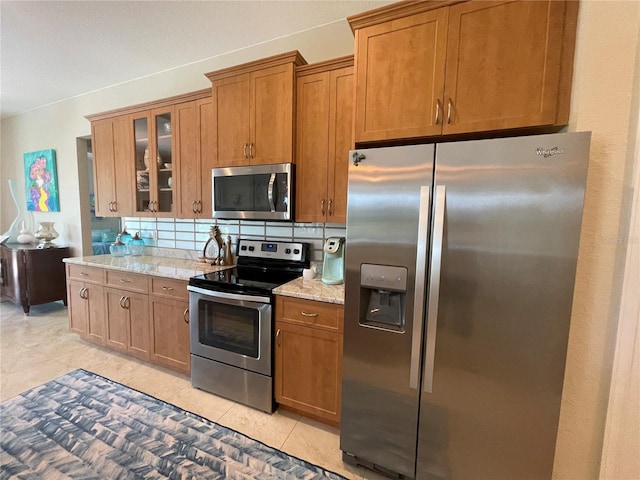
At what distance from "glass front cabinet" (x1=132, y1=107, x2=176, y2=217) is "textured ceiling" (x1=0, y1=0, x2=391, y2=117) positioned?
57 centimetres

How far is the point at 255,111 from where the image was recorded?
2.02 m

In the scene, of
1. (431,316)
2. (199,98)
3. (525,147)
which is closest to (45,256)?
(199,98)

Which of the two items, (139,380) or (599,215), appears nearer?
(599,215)

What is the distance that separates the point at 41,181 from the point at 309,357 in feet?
16.1

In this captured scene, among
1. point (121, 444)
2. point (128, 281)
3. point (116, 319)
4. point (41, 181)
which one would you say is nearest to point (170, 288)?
point (128, 281)

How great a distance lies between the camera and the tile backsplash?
2256 mm

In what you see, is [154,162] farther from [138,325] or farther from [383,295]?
[383,295]

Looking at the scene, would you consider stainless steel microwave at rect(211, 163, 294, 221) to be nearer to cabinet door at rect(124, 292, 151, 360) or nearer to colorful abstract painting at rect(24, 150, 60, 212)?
cabinet door at rect(124, 292, 151, 360)

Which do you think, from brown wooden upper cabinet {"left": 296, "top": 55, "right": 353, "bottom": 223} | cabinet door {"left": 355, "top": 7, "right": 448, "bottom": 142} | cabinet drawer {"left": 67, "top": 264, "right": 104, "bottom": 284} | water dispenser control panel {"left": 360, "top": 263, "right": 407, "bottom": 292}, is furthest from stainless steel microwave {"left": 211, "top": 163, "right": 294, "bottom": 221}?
cabinet drawer {"left": 67, "top": 264, "right": 104, "bottom": 284}

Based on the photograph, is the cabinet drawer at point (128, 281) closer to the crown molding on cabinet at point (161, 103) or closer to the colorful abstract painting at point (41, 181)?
the crown molding on cabinet at point (161, 103)

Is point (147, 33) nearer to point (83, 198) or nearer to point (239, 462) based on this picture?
point (83, 198)

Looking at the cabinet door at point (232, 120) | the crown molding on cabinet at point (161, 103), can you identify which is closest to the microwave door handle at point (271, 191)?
the cabinet door at point (232, 120)

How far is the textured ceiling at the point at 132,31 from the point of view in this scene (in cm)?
193

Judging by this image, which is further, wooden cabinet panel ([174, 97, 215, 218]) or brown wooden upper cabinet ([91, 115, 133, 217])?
brown wooden upper cabinet ([91, 115, 133, 217])
